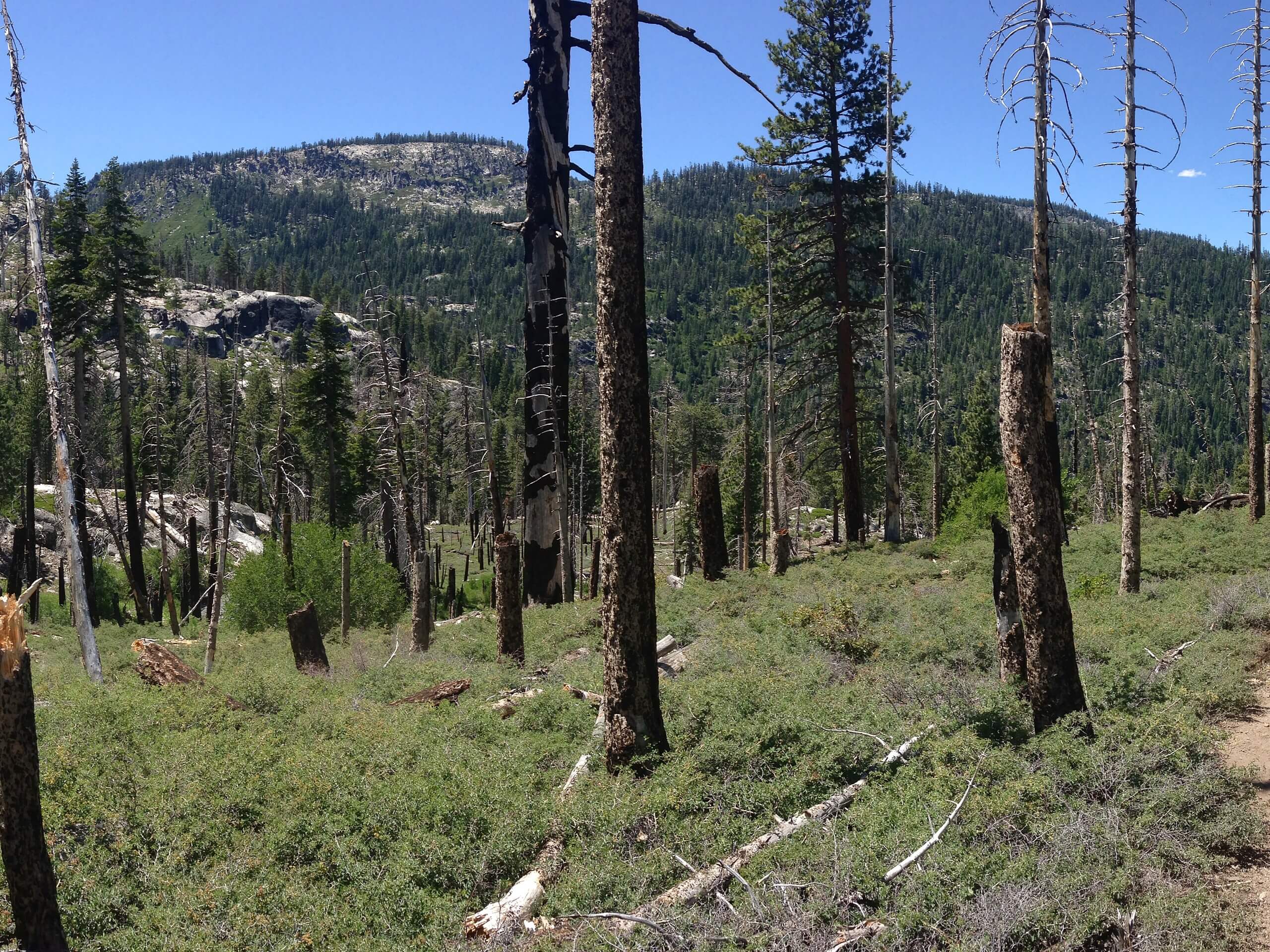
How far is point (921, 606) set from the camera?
13.5 m

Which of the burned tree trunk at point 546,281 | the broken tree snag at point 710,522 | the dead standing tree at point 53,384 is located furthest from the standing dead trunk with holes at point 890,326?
the dead standing tree at point 53,384

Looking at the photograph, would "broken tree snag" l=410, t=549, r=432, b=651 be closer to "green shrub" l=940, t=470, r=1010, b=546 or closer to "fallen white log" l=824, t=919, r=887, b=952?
"fallen white log" l=824, t=919, r=887, b=952

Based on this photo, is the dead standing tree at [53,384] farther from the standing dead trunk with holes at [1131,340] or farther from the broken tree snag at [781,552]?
the standing dead trunk with holes at [1131,340]

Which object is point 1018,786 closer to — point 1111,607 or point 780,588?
point 1111,607

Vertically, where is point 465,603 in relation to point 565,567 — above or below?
below

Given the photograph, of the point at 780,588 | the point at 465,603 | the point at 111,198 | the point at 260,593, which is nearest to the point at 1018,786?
the point at 780,588

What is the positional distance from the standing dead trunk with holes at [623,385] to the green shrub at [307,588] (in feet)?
68.7

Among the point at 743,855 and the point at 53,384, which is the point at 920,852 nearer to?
the point at 743,855

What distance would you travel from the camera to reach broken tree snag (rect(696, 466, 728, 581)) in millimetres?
18000

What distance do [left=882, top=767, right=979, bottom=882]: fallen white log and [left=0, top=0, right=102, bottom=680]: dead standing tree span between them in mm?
14783

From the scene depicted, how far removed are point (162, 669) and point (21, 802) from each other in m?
6.79

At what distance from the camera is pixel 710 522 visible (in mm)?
18453

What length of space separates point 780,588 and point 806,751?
10319 millimetres

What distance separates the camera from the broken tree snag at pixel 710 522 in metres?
18.0
